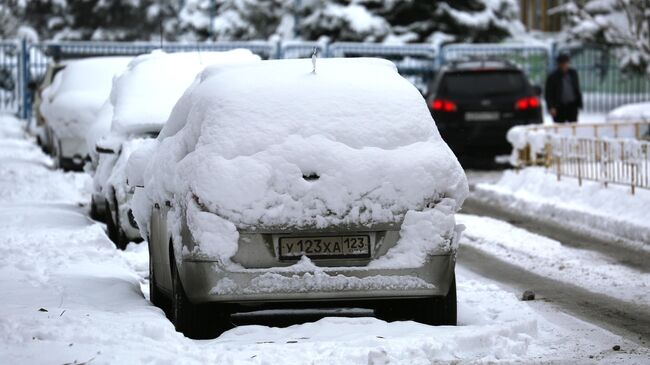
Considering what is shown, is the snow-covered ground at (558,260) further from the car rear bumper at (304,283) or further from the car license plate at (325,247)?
the car license plate at (325,247)

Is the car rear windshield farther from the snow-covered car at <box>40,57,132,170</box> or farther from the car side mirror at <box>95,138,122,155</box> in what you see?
the car side mirror at <box>95,138,122,155</box>

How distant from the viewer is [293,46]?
126ft

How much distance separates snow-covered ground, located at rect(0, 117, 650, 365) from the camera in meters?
7.34

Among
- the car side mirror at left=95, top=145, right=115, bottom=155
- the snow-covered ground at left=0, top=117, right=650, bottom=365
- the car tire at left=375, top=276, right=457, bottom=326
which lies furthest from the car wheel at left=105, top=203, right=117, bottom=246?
the car tire at left=375, top=276, right=457, bottom=326

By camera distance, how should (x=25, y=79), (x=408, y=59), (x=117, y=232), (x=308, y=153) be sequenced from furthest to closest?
(x=408, y=59), (x=25, y=79), (x=117, y=232), (x=308, y=153)

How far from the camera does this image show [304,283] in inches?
325

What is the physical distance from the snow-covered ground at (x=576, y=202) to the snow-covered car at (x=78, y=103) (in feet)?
18.1

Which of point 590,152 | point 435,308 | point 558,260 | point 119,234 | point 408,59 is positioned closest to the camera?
point 435,308

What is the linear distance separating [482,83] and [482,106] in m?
Result: 0.52

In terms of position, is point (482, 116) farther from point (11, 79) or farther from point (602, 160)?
point (11, 79)

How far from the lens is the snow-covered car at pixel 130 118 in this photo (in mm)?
13414

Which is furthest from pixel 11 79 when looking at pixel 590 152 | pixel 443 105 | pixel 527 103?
pixel 590 152

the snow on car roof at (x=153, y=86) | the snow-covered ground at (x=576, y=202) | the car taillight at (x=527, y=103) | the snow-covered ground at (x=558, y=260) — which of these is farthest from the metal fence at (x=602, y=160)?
the car taillight at (x=527, y=103)

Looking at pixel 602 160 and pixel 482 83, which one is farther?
pixel 482 83
